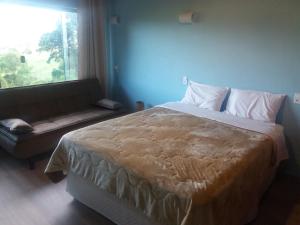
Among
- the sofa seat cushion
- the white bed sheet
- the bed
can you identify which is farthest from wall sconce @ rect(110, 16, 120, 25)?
the bed

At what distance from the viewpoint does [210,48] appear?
A: 11.3 feet

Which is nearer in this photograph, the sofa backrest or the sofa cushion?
the sofa cushion

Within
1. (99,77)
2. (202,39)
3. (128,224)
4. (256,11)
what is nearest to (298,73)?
(256,11)

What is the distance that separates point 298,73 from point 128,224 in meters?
Result: 2.36

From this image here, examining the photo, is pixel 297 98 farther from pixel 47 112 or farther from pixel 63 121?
pixel 47 112

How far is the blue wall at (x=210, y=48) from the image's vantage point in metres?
2.88

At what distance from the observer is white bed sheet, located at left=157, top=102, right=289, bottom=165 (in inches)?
102

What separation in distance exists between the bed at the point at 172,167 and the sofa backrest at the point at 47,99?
1433 mm

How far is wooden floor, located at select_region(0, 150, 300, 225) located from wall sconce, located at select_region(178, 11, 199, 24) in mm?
2273

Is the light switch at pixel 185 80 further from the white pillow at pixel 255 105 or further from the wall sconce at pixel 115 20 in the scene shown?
the wall sconce at pixel 115 20

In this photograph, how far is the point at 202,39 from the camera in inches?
137

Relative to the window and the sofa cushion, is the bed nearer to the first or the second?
the sofa cushion

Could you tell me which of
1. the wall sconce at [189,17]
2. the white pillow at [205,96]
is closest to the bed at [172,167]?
the white pillow at [205,96]

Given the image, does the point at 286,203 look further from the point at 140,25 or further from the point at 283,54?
the point at 140,25
